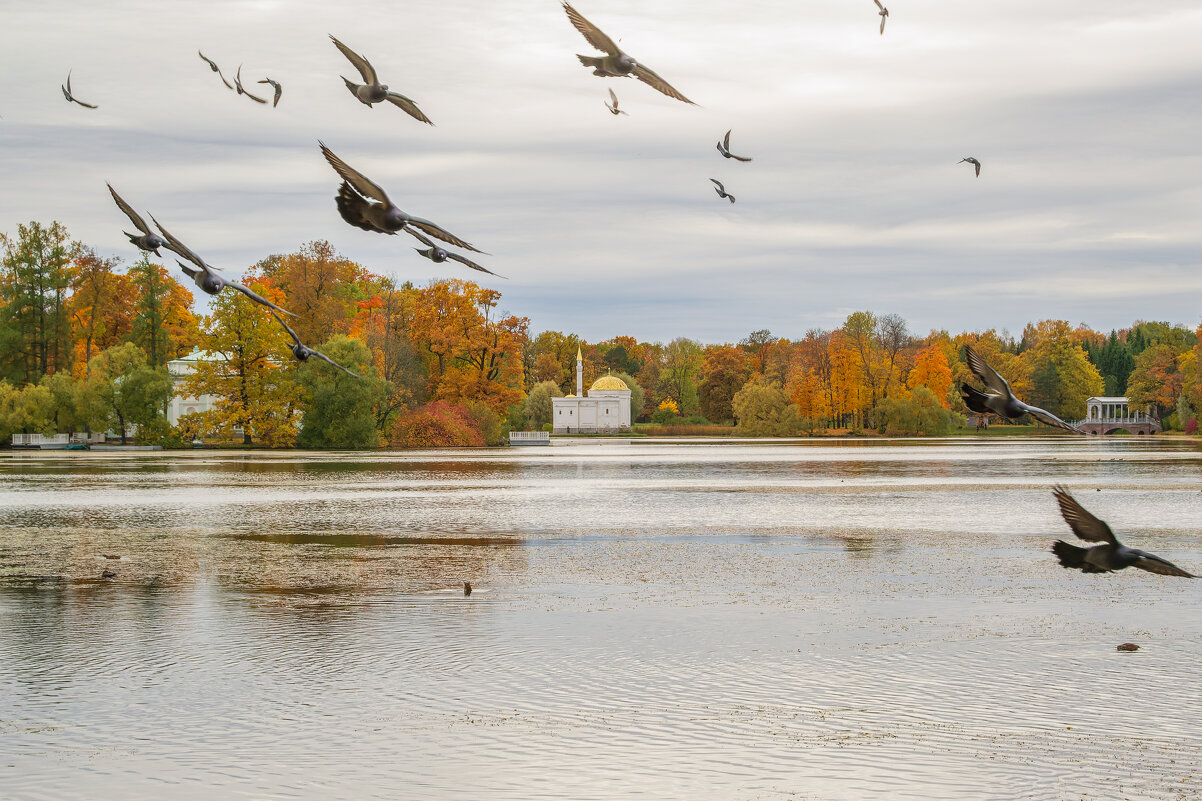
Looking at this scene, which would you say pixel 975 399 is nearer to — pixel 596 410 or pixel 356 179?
pixel 356 179

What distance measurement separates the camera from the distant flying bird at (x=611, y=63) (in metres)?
7.29

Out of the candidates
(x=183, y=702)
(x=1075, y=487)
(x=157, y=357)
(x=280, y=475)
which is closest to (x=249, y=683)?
(x=183, y=702)

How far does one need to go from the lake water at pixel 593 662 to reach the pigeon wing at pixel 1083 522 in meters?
2.12

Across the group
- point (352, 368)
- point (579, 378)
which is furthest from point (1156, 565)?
point (579, 378)

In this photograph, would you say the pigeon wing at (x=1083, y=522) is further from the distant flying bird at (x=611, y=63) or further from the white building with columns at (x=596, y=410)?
the white building with columns at (x=596, y=410)

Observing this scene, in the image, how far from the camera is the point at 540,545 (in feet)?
67.4

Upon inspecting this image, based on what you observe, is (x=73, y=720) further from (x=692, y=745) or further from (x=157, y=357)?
(x=157, y=357)

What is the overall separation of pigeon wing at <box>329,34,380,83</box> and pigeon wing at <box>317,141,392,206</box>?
1155mm

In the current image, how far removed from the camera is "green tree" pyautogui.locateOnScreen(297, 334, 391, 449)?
6800 centimetres

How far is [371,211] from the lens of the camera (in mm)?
6758

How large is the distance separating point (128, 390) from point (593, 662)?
70206mm

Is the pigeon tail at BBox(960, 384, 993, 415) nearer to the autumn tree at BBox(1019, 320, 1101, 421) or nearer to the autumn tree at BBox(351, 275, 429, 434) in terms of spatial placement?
the autumn tree at BBox(351, 275, 429, 434)

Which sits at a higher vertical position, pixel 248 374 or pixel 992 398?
pixel 248 374

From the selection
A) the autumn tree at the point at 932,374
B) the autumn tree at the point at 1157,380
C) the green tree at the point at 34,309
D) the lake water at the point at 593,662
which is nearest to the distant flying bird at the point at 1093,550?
the lake water at the point at 593,662
